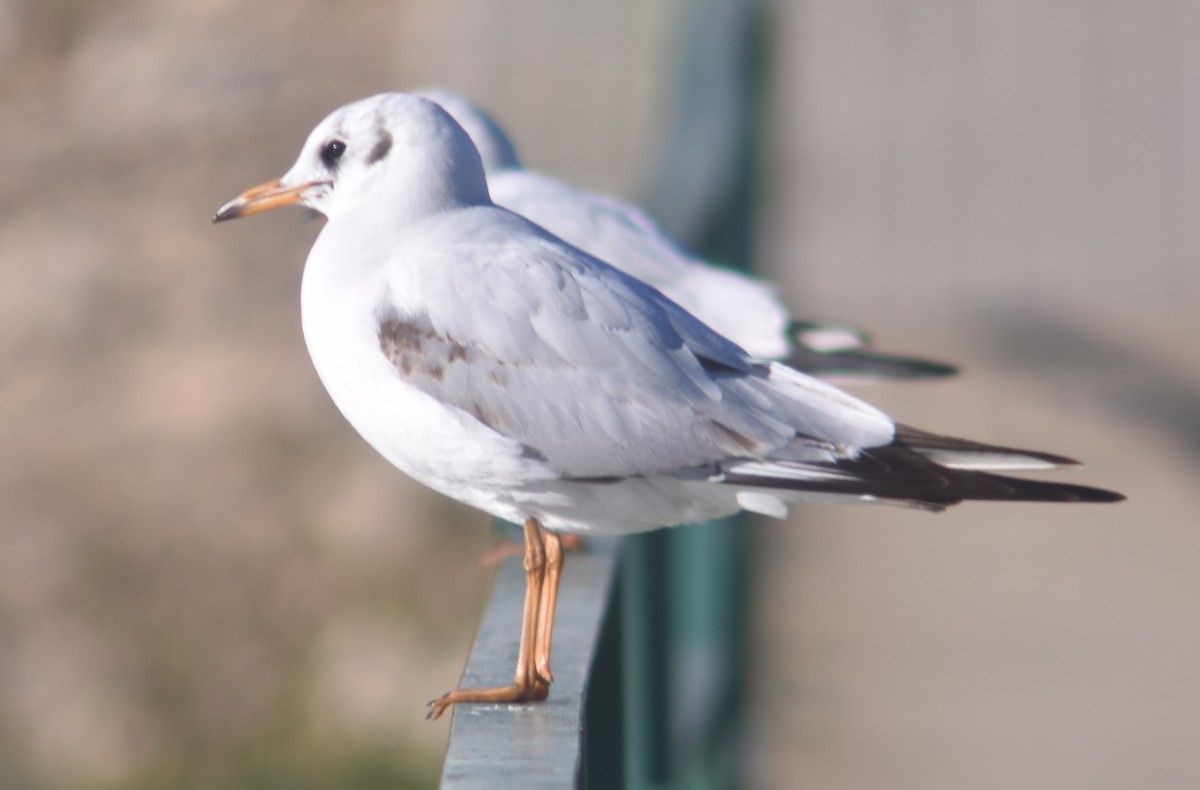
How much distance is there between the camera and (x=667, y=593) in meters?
4.12

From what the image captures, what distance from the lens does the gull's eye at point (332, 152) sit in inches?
87.1

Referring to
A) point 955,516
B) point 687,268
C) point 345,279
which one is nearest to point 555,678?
point 345,279

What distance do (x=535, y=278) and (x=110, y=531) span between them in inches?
208

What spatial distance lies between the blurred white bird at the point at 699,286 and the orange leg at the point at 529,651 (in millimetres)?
881

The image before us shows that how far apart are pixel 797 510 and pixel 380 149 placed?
11.9 ft

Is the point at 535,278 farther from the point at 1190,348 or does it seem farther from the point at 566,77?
the point at 566,77

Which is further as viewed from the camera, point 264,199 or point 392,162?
point 264,199

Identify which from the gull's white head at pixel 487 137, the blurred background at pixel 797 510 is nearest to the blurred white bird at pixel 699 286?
the gull's white head at pixel 487 137

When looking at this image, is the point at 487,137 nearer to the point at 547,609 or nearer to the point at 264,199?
the point at 264,199

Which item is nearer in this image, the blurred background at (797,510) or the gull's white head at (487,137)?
the gull's white head at (487,137)

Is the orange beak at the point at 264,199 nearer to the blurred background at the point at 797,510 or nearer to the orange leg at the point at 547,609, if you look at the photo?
the orange leg at the point at 547,609

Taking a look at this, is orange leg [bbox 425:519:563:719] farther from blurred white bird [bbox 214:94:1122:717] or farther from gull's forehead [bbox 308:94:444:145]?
gull's forehead [bbox 308:94:444:145]

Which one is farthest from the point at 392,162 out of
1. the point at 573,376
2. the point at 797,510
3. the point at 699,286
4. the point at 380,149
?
the point at 797,510

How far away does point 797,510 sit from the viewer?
5.66m
